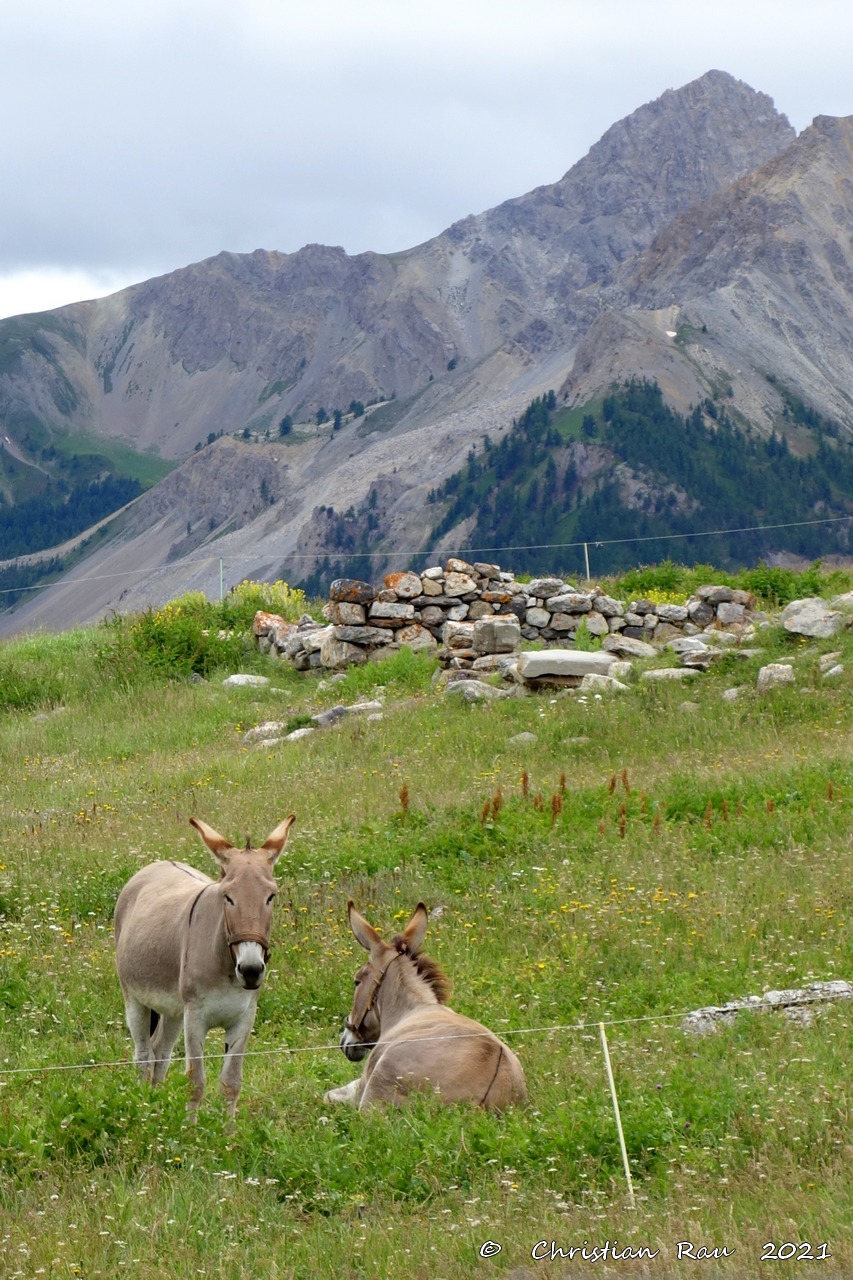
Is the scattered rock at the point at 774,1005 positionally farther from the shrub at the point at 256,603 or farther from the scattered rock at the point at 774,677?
the shrub at the point at 256,603

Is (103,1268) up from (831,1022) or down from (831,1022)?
up

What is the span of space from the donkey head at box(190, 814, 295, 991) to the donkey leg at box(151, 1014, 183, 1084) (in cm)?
108

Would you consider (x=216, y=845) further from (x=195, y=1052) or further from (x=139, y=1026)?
(x=139, y=1026)

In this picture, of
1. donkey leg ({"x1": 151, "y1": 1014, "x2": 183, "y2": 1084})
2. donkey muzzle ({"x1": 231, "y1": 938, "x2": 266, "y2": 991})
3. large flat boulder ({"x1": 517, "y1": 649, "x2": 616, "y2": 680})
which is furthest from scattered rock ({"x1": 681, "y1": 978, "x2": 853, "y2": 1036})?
large flat boulder ({"x1": 517, "y1": 649, "x2": 616, "y2": 680})

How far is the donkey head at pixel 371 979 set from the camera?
773 centimetres

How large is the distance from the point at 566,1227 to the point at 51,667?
20787 mm

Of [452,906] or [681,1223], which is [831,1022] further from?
[452,906]

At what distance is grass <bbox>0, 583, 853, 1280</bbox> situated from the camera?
5410 mm

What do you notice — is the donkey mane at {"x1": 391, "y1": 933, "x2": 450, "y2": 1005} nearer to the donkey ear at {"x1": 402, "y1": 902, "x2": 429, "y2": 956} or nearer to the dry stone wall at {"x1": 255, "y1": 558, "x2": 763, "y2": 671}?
the donkey ear at {"x1": 402, "y1": 902, "x2": 429, "y2": 956}

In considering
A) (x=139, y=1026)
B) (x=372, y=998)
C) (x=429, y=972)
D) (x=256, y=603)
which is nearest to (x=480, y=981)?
(x=429, y=972)

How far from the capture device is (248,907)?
708cm

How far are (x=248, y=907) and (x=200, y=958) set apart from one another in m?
0.68

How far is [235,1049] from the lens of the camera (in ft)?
24.7

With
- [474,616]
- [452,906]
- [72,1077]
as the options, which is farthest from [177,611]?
[72,1077]
